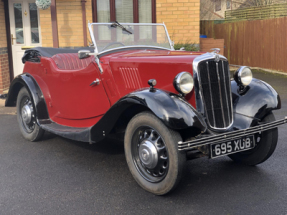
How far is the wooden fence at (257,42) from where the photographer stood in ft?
41.3

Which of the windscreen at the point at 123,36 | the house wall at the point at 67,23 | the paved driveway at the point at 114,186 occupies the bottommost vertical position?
the paved driveway at the point at 114,186

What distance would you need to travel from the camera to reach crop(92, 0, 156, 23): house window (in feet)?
32.6

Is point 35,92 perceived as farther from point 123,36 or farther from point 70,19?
point 70,19

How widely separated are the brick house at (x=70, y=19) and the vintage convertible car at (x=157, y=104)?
5071 mm

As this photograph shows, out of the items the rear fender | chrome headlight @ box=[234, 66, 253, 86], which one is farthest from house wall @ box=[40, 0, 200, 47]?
chrome headlight @ box=[234, 66, 253, 86]

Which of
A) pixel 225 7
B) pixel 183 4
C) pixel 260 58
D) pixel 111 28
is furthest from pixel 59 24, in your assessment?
pixel 225 7

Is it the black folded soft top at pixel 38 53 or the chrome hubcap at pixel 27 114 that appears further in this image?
the black folded soft top at pixel 38 53

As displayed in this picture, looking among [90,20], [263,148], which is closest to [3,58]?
[90,20]

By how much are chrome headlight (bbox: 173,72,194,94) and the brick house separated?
6623 mm

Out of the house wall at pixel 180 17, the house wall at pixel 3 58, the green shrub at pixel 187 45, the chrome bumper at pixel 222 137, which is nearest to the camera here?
the chrome bumper at pixel 222 137

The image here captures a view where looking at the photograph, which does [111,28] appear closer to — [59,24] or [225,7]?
[59,24]

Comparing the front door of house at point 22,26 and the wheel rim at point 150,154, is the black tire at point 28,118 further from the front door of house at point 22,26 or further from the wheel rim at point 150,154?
the front door of house at point 22,26

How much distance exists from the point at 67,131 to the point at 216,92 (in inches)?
73.3

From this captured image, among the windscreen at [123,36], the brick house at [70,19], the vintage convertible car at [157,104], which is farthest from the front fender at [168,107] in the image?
the brick house at [70,19]
